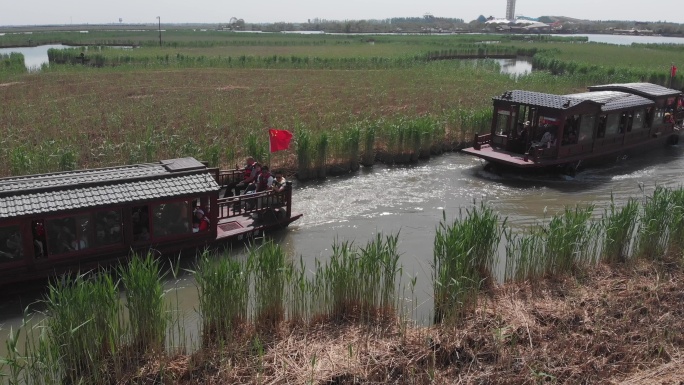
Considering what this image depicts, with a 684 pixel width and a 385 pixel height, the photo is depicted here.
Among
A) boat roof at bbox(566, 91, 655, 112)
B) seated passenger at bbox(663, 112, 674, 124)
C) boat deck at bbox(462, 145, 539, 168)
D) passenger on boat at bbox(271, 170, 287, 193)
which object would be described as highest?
boat roof at bbox(566, 91, 655, 112)

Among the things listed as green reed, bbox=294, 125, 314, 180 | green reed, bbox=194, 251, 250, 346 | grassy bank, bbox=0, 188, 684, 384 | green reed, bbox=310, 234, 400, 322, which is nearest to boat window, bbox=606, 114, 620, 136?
green reed, bbox=294, 125, 314, 180

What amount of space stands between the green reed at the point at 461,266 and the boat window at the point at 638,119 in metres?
14.6

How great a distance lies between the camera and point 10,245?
Result: 9273mm

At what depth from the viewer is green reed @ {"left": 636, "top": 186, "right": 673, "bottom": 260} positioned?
10414mm

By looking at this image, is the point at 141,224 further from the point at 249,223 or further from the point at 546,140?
the point at 546,140

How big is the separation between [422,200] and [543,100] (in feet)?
18.2

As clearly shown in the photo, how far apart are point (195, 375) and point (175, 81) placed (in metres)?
29.4

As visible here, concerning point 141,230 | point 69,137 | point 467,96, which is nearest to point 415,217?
point 141,230

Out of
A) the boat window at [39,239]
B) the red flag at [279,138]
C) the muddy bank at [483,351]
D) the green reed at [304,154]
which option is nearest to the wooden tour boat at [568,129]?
the green reed at [304,154]

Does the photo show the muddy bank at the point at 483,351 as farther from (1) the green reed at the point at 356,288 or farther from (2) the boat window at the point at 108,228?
(2) the boat window at the point at 108,228

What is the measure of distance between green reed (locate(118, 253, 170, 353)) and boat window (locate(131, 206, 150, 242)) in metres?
3.40

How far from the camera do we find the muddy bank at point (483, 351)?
705 cm

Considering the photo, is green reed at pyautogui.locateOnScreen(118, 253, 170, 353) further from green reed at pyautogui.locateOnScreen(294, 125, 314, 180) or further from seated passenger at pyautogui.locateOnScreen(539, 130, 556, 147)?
seated passenger at pyautogui.locateOnScreen(539, 130, 556, 147)

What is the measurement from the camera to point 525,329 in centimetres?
822
